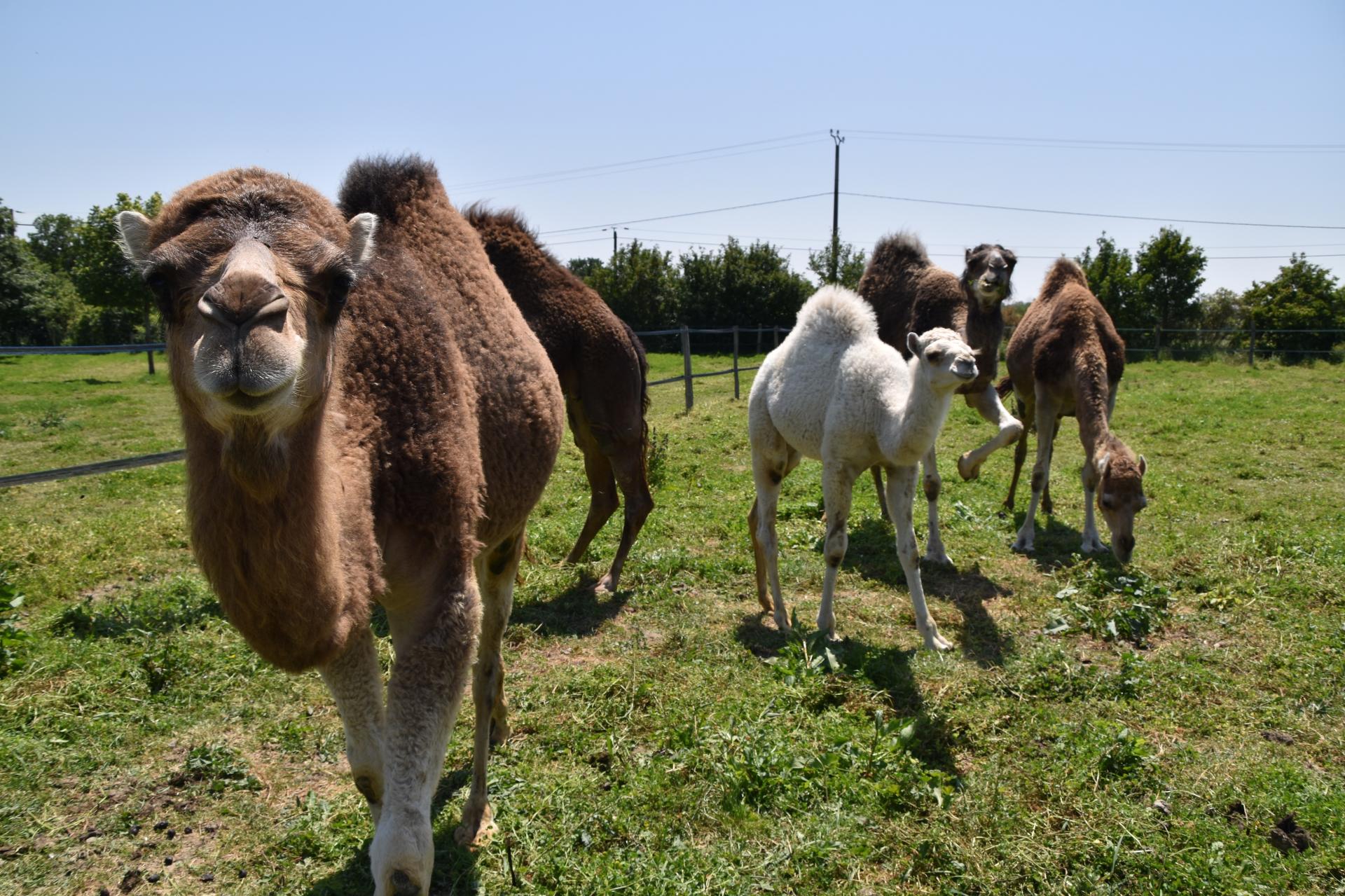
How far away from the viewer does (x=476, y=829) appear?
3.32 metres

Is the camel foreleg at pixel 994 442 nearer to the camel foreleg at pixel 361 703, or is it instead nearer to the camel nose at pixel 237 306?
the camel foreleg at pixel 361 703

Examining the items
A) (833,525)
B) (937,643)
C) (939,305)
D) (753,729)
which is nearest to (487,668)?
(753,729)

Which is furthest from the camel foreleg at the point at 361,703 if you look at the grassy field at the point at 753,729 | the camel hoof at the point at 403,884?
the grassy field at the point at 753,729

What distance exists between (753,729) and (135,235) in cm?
323

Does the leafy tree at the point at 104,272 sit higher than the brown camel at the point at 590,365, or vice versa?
the leafy tree at the point at 104,272

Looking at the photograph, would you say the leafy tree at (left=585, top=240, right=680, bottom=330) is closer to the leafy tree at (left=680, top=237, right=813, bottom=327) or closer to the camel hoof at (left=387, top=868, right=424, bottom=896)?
the leafy tree at (left=680, top=237, right=813, bottom=327)

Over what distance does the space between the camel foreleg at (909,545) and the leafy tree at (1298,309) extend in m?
27.3

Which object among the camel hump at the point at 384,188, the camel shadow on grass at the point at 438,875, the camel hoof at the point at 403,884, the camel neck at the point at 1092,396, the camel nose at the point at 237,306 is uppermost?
the camel hump at the point at 384,188

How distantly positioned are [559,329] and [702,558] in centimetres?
230

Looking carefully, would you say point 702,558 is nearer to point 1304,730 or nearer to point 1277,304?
point 1304,730

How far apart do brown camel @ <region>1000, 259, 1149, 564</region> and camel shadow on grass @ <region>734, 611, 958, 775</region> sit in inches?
102

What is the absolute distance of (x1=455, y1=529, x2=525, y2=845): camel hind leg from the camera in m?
3.36

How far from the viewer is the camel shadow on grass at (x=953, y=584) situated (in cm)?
515

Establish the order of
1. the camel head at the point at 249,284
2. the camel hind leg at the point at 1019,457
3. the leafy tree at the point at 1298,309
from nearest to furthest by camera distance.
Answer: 1. the camel head at the point at 249,284
2. the camel hind leg at the point at 1019,457
3. the leafy tree at the point at 1298,309
